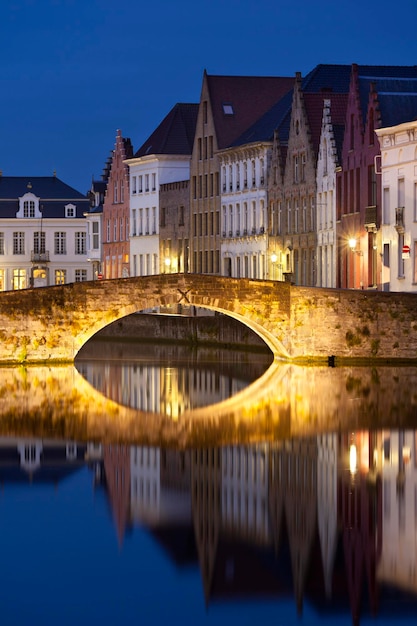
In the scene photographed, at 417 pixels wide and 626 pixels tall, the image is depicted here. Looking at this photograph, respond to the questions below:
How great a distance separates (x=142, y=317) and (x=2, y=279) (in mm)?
41095

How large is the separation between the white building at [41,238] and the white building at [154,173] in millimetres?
20609

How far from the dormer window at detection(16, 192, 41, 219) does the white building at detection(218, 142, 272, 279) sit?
1554 inches

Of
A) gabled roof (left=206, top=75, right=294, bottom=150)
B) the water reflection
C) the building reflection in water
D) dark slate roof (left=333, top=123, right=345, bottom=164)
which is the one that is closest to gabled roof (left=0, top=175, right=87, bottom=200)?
gabled roof (left=206, top=75, right=294, bottom=150)

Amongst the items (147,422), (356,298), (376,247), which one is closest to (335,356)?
(356,298)

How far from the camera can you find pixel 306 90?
78.2 meters

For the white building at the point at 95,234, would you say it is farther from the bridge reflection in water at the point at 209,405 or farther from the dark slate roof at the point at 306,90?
the bridge reflection in water at the point at 209,405

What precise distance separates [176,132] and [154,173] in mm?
2565

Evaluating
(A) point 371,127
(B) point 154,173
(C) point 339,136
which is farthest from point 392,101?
(B) point 154,173

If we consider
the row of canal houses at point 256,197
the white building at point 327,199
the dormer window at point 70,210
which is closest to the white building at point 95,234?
the row of canal houses at point 256,197

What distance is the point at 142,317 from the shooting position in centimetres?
8619

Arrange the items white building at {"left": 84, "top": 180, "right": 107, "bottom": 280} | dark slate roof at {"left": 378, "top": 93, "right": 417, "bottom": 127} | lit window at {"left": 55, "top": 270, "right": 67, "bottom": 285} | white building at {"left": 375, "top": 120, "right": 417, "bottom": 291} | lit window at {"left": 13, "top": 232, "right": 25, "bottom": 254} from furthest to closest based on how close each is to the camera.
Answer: lit window at {"left": 13, "top": 232, "right": 25, "bottom": 254} < lit window at {"left": 55, "top": 270, "right": 67, "bottom": 285} < white building at {"left": 84, "top": 180, "right": 107, "bottom": 280} < dark slate roof at {"left": 378, "top": 93, "right": 417, "bottom": 127} < white building at {"left": 375, "top": 120, "right": 417, "bottom": 291}

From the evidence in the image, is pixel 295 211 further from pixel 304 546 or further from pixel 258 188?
pixel 304 546

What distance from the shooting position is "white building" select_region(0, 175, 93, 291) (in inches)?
4941

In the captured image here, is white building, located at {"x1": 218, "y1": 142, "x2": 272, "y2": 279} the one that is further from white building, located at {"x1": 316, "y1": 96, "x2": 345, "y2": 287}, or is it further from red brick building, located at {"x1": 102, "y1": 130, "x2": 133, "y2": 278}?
red brick building, located at {"x1": 102, "y1": 130, "x2": 133, "y2": 278}
